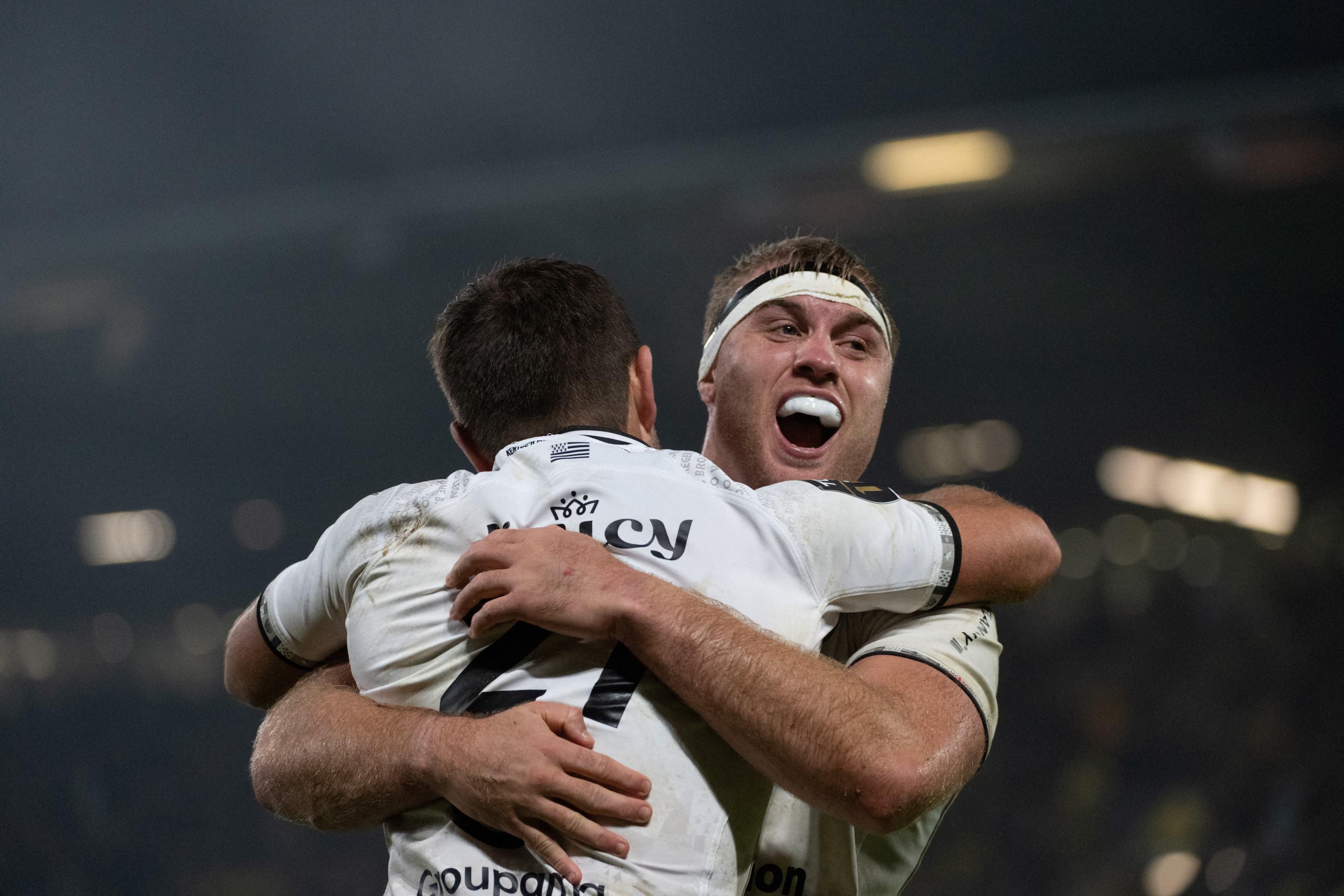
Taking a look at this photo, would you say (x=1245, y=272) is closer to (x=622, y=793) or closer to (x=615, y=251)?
(x=615, y=251)

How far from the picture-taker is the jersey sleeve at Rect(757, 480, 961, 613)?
1.43 m

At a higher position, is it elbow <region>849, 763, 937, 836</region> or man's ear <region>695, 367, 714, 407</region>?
man's ear <region>695, 367, 714, 407</region>

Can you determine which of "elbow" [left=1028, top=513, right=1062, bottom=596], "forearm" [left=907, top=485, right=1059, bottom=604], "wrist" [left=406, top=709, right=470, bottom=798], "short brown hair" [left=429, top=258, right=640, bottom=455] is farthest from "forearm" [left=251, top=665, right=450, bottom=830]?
"elbow" [left=1028, top=513, right=1062, bottom=596]

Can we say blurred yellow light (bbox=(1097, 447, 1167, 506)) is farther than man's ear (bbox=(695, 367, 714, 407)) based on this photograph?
Yes

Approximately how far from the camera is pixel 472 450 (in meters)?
1.71

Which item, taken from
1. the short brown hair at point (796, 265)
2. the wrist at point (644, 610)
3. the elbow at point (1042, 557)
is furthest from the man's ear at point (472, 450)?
the short brown hair at point (796, 265)

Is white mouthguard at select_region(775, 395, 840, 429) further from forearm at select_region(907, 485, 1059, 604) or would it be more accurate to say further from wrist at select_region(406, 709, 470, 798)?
wrist at select_region(406, 709, 470, 798)

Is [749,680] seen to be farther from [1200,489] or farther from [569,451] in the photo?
[1200,489]

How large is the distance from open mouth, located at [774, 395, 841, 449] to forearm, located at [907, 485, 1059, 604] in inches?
27.5

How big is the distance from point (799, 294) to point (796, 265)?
0.10 meters

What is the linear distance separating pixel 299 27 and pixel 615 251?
281 cm

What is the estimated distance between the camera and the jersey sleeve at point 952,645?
1.49 meters

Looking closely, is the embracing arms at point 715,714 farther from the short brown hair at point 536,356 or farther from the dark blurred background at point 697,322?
the dark blurred background at point 697,322

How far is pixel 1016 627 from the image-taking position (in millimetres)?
8695
